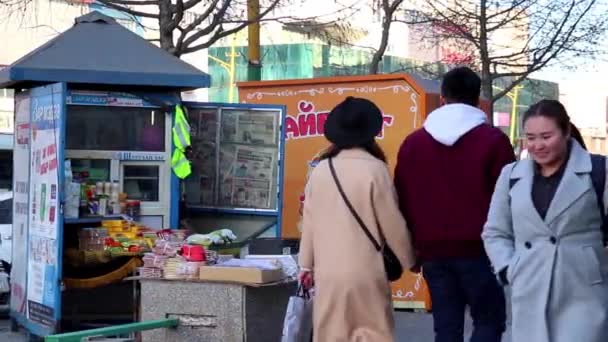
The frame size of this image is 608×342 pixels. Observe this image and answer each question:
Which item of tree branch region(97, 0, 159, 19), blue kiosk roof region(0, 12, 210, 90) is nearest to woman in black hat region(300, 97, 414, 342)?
blue kiosk roof region(0, 12, 210, 90)

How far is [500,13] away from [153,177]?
31.2 feet

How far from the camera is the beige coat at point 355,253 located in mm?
5379

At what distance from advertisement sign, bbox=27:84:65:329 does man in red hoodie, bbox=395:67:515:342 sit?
350 cm

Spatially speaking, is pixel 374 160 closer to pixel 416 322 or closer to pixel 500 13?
pixel 416 322

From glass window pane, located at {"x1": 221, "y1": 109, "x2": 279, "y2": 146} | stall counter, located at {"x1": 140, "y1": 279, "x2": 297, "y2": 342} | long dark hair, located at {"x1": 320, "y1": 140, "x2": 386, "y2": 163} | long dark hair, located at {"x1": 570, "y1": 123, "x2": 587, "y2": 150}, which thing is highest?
glass window pane, located at {"x1": 221, "y1": 109, "x2": 279, "y2": 146}

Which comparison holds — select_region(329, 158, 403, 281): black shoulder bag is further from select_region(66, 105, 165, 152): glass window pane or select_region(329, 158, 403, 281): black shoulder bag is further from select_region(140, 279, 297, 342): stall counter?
select_region(66, 105, 165, 152): glass window pane

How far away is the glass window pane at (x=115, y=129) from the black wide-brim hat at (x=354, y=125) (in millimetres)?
3568

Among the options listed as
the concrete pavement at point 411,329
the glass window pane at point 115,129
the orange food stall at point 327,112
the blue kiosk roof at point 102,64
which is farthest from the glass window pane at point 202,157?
the concrete pavement at point 411,329

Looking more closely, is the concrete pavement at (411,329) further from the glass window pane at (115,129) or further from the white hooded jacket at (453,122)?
the white hooded jacket at (453,122)

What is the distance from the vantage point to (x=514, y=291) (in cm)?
468

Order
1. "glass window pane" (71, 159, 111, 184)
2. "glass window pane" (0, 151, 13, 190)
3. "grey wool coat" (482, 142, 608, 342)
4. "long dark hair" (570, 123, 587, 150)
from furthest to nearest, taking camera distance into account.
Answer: "glass window pane" (0, 151, 13, 190) → "glass window pane" (71, 159, 111, 184) → "long dark hair" (570, 123, 587, 150) → "grey wool coat" (482, 142, 608, 342)

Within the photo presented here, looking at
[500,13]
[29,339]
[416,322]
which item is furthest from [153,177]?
[500,13]

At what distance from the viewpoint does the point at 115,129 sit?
894 centimetres

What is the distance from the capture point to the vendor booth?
834 cm
